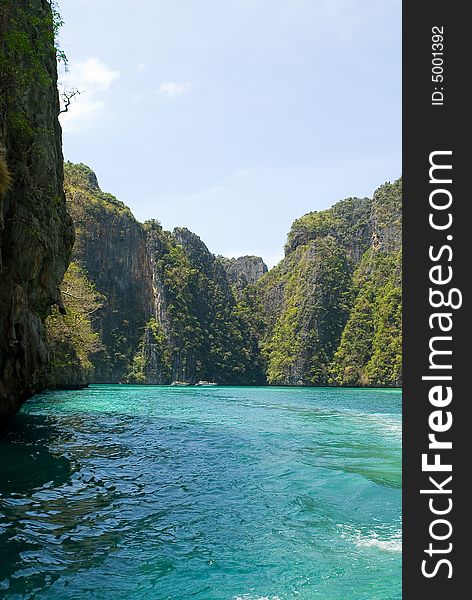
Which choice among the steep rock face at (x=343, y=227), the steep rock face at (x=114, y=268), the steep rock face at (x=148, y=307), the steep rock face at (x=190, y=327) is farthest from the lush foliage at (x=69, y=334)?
the steep rock face at (x=343, y=227)

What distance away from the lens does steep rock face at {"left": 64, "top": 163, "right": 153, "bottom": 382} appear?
113500 millimetres

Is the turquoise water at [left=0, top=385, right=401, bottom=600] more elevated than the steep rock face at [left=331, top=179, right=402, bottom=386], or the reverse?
the steep rock face at [left=331, top=179, right=402, bottom=386]

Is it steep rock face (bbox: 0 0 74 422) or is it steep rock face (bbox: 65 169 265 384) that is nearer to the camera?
steep rock face (bbox: 0 0 74 422)

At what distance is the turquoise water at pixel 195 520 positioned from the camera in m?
5.84

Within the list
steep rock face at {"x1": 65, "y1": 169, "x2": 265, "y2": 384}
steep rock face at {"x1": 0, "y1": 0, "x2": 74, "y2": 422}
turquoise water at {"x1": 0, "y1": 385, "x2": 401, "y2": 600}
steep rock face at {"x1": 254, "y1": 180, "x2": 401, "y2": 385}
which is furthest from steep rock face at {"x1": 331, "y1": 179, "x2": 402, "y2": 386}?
turquoise water at {"x1": 0, "y1": 385, "x2": 401, "y2": 600}

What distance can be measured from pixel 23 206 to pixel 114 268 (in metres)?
106

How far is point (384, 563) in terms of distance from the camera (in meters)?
6.56

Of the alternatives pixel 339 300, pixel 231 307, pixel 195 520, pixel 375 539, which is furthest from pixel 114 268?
pixel 375 539

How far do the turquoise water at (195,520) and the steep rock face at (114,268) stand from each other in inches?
3838

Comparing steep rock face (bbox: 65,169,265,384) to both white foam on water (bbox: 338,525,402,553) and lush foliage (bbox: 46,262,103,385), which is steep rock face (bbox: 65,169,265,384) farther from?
white foam on water (bbox: 338,525,402,553)

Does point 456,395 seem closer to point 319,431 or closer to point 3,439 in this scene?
point 3,439

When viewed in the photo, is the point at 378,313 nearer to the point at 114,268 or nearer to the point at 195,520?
the point at 114,268

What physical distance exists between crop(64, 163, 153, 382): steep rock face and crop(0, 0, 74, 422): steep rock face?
9215cm

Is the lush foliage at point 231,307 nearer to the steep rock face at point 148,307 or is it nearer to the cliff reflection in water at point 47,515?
the steep rock face at point 148,307
